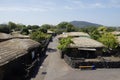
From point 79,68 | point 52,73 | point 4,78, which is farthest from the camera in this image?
point 79,68

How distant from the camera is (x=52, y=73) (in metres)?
28.1

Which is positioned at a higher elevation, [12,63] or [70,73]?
[12,63]

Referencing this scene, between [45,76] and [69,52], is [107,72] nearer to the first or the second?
[45,76]

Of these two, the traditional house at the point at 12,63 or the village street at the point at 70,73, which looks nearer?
the traditional house at the point at 12,63

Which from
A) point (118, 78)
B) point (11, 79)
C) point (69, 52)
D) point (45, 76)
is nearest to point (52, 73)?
point (45, 76)

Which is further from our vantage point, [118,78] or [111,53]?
[111,53]

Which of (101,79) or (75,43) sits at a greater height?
(75,43)

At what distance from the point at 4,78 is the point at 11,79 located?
3.67ft

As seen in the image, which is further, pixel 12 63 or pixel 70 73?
pixel 70 73

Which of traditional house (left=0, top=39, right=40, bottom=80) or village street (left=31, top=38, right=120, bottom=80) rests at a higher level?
traditional house (left=0, top=39, right=40, bottom=80)

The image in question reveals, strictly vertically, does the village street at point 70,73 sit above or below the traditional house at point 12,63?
below

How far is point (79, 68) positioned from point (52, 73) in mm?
4666

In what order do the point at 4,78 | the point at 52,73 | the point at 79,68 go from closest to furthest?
the point at 4,78, the point at 52,73, the point at 79,68

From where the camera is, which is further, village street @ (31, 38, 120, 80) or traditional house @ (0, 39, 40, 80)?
village street @ (31, 38, 120, 80)
